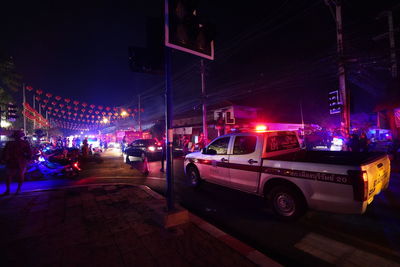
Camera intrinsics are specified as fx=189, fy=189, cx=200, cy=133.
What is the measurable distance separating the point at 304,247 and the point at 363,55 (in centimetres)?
1177

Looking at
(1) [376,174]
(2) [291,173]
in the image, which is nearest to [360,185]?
(1) [376,174]

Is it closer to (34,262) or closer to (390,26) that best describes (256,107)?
(390,26)

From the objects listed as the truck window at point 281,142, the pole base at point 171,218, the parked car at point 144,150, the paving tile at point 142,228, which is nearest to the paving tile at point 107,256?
the paving tile at point 142,228

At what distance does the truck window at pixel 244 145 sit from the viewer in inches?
198

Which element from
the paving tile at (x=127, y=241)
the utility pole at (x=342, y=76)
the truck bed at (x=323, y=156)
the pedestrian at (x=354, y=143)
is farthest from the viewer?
the utility pole at (x=342, y=76)

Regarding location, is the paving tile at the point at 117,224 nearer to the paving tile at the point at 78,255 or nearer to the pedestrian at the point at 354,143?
the paving tile at the point at 78,255

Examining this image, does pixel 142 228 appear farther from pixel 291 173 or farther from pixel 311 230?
pixel 311 230

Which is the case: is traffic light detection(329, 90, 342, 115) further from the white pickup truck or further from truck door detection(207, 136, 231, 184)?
truck door detection(207, 136, 231, 184)

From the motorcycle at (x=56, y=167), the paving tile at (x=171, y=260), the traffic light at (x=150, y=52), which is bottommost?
the paving tile at (x=171, y=260)

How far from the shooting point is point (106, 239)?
133 inches

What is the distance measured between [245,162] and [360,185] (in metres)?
2.36

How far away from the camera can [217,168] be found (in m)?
5.89

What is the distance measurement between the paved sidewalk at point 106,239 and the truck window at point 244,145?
2.16 m

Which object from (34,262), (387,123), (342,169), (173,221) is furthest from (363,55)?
(34,262)
